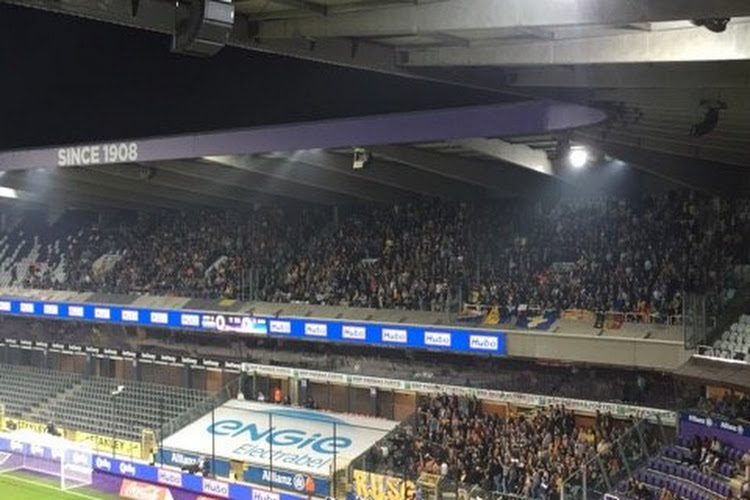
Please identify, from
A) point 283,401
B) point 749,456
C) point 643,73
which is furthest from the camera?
point 283,401

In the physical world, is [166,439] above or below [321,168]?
below

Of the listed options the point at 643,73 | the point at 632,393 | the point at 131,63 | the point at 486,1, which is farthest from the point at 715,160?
the point at 131,63

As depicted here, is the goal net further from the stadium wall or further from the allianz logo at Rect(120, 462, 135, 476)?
the stadium wall

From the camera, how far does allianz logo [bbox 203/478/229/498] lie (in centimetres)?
2505

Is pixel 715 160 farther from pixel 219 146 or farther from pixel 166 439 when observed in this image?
pixel 166 439

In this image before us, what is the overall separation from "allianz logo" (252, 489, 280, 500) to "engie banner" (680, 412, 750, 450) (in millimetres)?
10269

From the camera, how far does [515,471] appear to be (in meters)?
21.7

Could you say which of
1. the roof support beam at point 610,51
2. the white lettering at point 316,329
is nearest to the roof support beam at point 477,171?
the white lettering at point 316,329

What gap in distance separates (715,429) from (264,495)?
1144 centimetres

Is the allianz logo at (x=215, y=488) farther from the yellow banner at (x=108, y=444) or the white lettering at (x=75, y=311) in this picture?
the white lettering at (x=75, y=311)

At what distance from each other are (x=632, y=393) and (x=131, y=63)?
22.6 meters

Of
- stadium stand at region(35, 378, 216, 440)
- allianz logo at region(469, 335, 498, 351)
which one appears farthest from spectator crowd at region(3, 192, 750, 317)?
stadium stand at region(35, 378, 216, 440)

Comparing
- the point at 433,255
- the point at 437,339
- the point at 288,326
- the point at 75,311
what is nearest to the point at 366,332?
the point at 437,339

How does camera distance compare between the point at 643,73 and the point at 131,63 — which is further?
the point at 131,63
